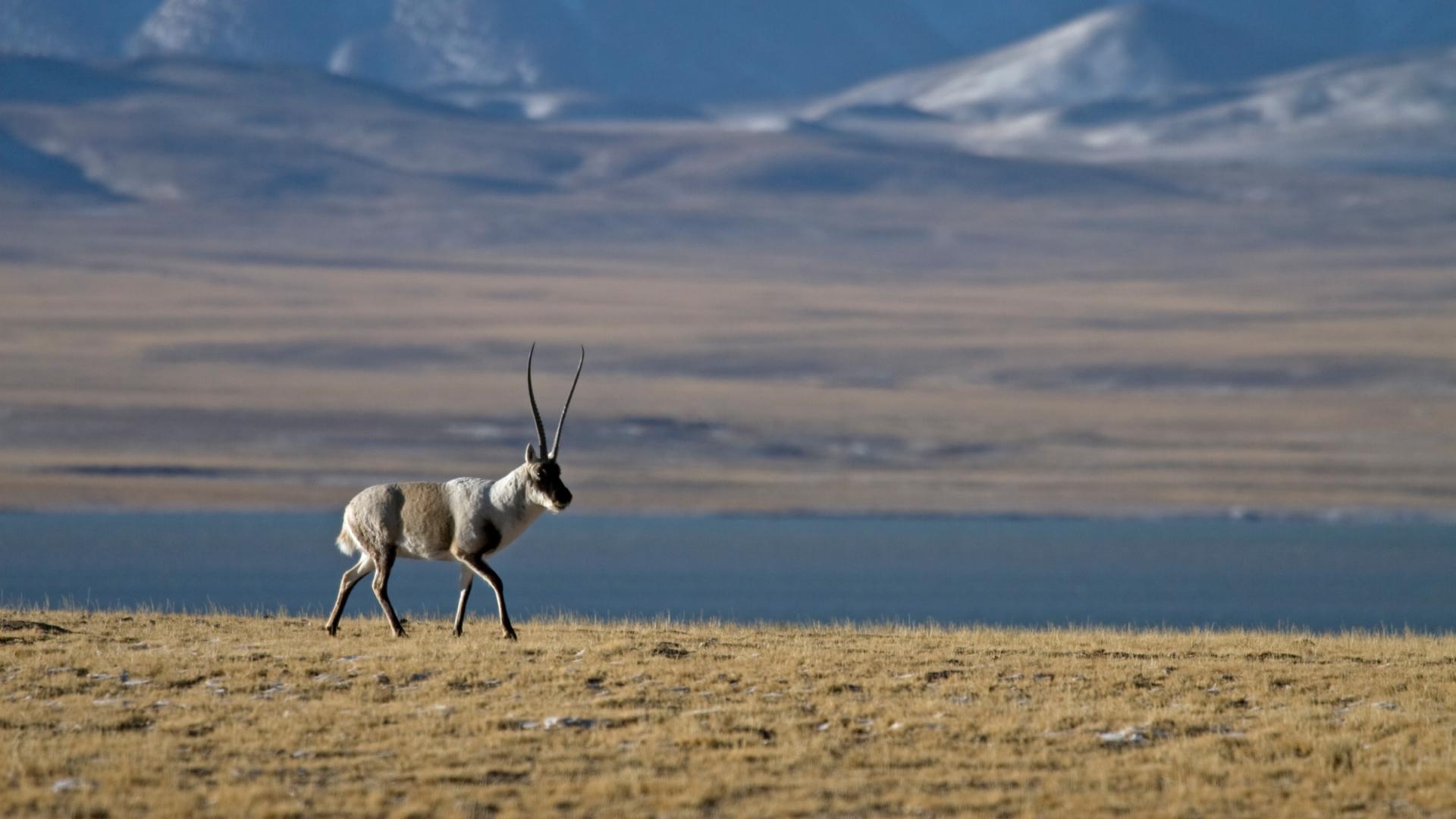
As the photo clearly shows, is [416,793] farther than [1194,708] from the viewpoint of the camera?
No

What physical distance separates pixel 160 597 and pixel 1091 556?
93.1 meters

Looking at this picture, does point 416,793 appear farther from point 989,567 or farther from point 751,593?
point 989,567

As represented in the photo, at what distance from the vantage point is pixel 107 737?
16.2 metres

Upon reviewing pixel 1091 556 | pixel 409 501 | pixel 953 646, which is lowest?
pixel 1091 556

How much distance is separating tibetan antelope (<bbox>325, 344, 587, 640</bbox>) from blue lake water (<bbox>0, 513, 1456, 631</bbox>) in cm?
4779

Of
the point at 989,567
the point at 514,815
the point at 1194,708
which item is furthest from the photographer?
the point at 989,567

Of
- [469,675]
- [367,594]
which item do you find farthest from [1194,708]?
[367,594]

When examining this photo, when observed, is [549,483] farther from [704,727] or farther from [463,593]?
[704,727]

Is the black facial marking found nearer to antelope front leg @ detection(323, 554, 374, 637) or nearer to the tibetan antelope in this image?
the tibetan antelope

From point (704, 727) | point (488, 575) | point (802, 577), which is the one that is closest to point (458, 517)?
point (488, 575)

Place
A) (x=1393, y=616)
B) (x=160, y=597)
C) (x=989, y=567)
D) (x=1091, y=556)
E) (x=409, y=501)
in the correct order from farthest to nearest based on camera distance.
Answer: (x=1091, y=556)
(x=989, y=567)
(x=1393, y=616)
(x=160, y=597)
(x=409, y=501)

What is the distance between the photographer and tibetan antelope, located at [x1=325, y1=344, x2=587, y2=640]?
69.4ft

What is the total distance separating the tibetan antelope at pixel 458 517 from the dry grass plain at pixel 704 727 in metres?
0.83

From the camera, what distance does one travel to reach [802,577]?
13012 centimetres
